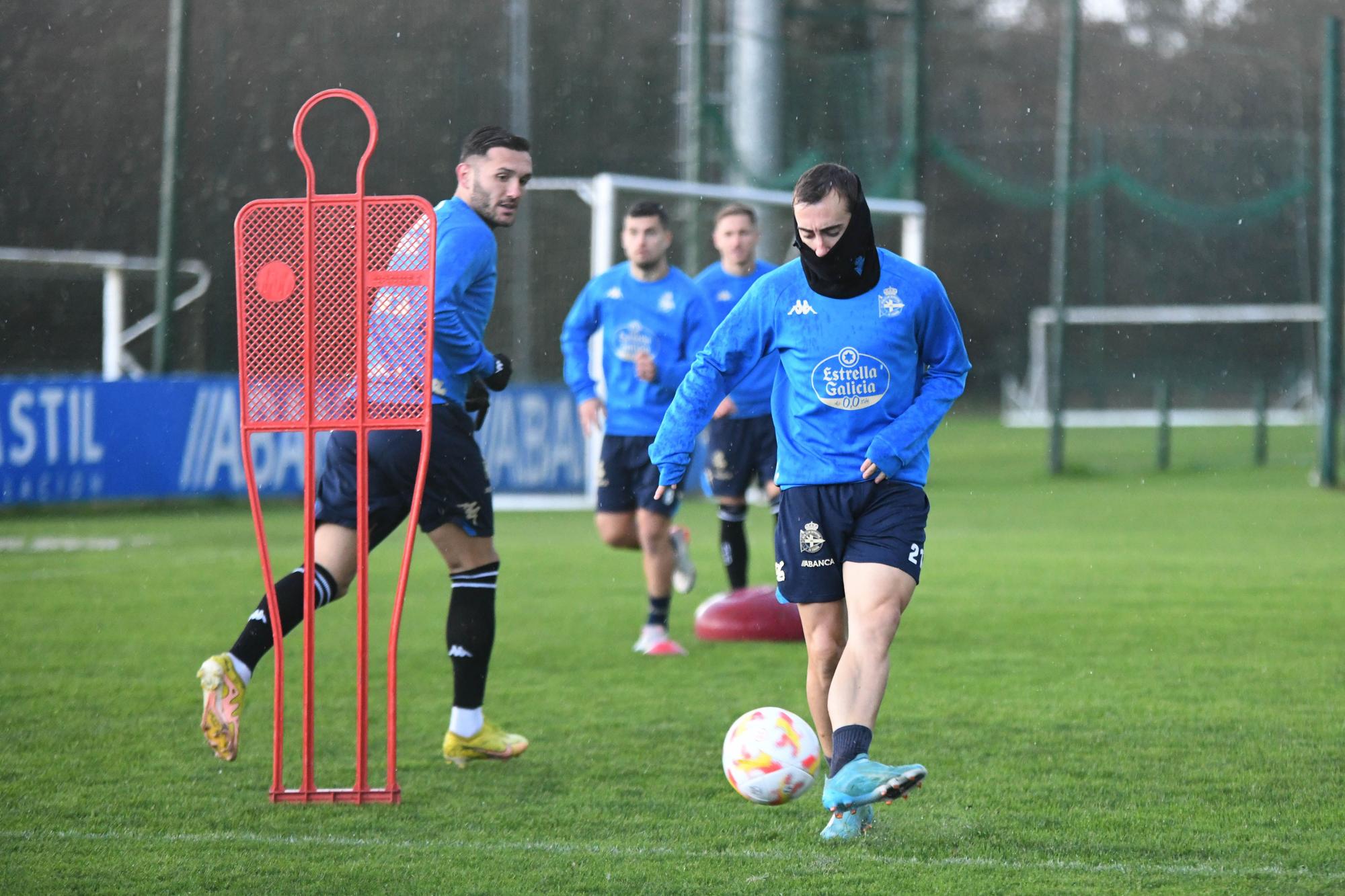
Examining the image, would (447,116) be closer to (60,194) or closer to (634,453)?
(60,194)

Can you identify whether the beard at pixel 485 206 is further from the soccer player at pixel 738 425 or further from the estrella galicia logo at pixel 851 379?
the soccer player at pixel 738 425

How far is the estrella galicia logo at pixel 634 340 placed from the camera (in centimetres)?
808

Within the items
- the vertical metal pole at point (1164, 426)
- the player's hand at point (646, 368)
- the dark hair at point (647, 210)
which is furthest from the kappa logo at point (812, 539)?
the vertical metal pole at point (1164, 426)

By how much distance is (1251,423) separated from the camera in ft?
109

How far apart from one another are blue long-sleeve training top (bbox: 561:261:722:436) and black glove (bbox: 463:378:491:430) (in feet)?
7.96

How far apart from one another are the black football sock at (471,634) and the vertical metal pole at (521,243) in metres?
14.1

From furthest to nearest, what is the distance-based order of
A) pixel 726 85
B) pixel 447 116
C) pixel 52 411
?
pixel 447 116, pixel 726 85, pixel 52 411

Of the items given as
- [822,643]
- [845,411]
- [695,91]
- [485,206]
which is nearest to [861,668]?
[822,643]

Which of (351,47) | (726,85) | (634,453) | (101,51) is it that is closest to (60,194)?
(101,51)

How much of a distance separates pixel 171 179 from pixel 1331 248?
12248mm

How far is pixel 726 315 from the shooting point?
26.5ft

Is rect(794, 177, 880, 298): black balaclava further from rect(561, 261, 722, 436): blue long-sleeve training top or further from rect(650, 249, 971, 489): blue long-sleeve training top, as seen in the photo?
rect(561, 261, 722, 436): blue long-sleeve training top

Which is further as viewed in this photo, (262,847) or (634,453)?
(634,453)

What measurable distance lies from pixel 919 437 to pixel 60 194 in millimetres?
21151
